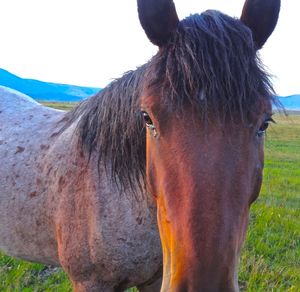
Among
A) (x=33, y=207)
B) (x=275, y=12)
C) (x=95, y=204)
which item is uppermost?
(x=275, y=12)

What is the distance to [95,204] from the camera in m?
2.49

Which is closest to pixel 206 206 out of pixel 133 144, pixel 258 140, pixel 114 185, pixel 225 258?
pixel 225 258

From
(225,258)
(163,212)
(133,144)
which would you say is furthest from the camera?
(133,144)

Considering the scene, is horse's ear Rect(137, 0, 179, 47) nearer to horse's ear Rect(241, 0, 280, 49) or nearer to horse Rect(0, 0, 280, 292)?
horse Rect(0, 0, 280, 292)

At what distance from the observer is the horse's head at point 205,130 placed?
1421 millimetres

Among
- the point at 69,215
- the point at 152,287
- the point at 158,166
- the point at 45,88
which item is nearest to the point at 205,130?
the point at 158,166

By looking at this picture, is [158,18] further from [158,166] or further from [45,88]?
[45,88]

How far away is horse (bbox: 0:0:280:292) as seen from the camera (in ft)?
4.83

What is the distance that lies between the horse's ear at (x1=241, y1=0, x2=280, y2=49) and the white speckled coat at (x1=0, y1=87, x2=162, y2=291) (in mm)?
1179

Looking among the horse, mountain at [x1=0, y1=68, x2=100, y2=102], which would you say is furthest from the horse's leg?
mountain at [x1=0, y1=68, x2=100, y2=102]

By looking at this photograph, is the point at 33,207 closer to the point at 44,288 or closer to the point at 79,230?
the point at 79,230

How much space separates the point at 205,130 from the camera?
1.58 meters

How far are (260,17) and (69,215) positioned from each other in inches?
67.2

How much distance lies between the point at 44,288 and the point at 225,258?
3017mm
